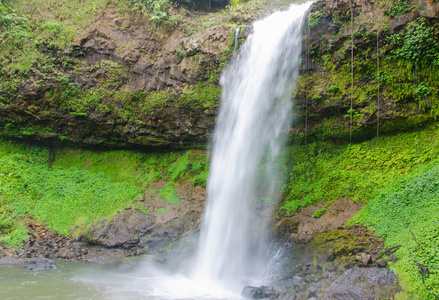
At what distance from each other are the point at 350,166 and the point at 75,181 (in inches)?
459

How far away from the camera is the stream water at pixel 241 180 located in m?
7.95

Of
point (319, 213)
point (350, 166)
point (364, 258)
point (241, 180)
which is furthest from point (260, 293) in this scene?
point (350, 166)

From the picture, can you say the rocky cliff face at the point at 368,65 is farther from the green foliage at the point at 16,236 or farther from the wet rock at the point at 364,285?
the green foliage at the point at 16,236

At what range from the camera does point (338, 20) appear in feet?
29.9

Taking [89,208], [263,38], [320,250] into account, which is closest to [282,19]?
[263,38]

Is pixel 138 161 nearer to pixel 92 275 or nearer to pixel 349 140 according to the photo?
pixel 92 275

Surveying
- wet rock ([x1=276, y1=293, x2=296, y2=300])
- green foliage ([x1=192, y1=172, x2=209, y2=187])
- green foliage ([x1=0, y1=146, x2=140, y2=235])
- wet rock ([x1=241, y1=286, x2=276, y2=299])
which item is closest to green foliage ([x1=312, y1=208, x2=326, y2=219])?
wet rock ([x1=241, y1=286, x2=276, y2=299])

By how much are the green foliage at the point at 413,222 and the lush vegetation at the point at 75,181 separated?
271 inches

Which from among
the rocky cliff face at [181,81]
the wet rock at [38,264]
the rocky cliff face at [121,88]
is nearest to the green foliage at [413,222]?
the rocky cliff face at [181,81]

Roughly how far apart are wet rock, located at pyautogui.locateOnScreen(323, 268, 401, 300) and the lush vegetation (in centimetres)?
715

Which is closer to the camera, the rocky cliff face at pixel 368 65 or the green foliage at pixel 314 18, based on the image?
the rocky cliff face at pixel 368 65

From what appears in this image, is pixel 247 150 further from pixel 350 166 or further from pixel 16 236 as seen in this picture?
pixel 16 236

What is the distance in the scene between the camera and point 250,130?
1066 cm

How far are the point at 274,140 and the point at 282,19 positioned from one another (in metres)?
4.61
